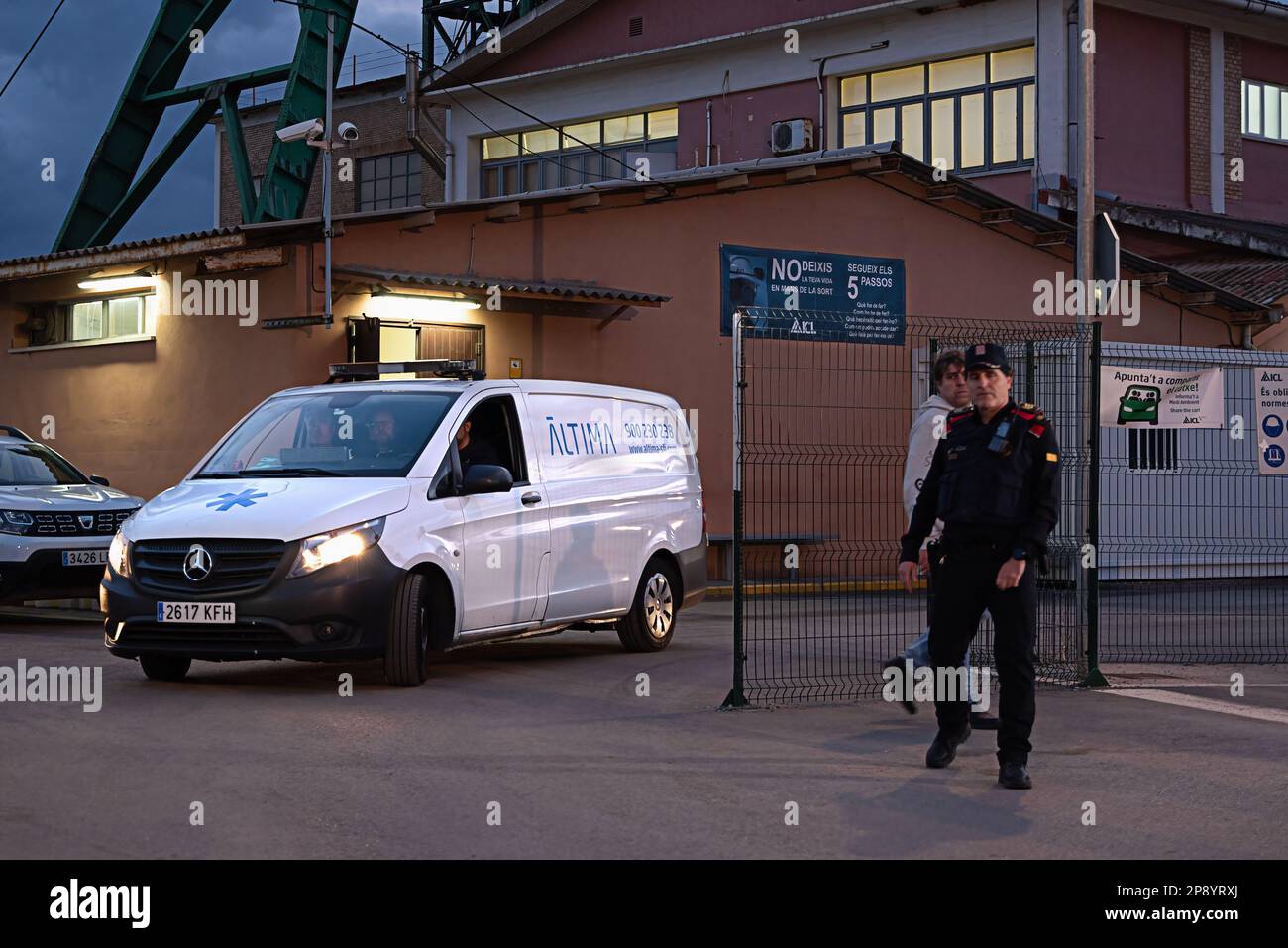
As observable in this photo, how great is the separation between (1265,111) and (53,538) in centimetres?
2631

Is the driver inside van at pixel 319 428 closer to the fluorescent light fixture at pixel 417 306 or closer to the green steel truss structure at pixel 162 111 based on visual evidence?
the fluorescent light fixture at pixel 417 306

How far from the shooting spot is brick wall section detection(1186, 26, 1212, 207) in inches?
1206

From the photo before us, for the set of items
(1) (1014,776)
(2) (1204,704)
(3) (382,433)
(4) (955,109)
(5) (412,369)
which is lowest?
(2) (1204,704)

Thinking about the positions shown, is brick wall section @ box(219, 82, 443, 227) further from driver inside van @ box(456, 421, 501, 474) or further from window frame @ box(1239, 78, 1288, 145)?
driver inside van @ box(456, 421, 501, 474)

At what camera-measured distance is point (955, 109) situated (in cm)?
3003

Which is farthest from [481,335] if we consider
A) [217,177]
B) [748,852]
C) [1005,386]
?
Result: [217,177]

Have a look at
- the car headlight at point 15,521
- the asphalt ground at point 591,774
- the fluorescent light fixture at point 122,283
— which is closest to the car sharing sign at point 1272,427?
the asphalt ground at point 591,774

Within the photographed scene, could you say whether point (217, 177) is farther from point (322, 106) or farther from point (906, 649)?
point (906, 649)

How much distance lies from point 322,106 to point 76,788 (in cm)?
2266

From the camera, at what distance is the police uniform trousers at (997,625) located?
7527 millimetres

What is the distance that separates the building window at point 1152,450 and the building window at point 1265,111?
1780 centimetres

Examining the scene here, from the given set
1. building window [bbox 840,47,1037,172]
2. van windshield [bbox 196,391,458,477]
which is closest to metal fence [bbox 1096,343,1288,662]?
van windshield [bbox 196,391,458,477]

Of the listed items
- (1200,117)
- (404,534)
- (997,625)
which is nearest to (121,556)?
(404,534)

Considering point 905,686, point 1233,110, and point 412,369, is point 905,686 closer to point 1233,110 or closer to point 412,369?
point 412,369
